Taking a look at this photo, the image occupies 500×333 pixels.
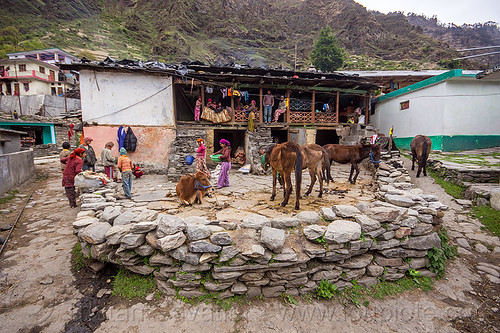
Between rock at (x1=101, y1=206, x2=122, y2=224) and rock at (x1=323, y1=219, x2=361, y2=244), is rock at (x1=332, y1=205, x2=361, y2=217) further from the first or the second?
rock at (x1=101, y1=206, x2=122, y2=224)

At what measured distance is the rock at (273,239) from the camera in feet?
11.8

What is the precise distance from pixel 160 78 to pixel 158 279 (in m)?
11.8

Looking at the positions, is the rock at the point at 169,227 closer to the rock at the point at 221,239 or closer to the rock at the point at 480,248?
the rock at the point at 221,239

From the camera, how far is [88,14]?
2126 inches

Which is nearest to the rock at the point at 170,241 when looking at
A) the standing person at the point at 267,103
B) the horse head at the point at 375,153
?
the horse head at the point at 375,153

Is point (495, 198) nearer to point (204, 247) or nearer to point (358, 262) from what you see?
point (358, 262)

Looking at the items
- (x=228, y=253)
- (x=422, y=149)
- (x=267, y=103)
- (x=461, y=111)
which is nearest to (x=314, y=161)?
(x=228, y=253)

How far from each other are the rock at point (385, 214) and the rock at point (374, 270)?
3.04 ft

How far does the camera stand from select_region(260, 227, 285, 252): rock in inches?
141

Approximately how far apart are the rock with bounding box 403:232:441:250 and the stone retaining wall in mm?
19

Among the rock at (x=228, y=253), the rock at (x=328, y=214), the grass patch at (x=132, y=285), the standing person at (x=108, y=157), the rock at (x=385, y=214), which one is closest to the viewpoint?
the rock at (x=228, y=253)

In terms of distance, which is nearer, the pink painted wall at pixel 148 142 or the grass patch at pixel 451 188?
the grass patch at pixel 451 188

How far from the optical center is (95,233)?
3.96 metres

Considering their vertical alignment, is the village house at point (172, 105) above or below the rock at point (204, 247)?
above
